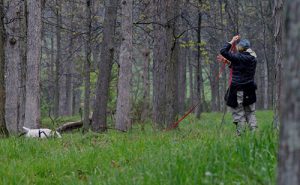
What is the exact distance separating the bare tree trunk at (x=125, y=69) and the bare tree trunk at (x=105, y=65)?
0.30 meters

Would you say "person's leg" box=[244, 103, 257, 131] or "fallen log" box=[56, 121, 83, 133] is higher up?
"person's leg" box=[244, 103, 257, 131]

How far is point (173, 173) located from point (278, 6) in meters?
4.02

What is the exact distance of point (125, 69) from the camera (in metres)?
13.4

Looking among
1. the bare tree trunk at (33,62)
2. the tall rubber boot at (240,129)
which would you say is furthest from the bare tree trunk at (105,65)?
the tall rubber boot at (240,129)

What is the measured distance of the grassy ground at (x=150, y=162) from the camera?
3760 mm

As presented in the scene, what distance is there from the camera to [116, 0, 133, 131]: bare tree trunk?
1314 cm

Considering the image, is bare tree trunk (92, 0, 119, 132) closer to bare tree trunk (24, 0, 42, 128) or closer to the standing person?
bare tree trunk (24, 0, 42, 128)

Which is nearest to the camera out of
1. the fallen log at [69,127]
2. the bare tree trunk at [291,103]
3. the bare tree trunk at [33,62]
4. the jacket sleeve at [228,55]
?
the bare tree trunk at [291,103]

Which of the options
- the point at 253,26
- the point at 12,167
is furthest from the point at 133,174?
the point at 253,26

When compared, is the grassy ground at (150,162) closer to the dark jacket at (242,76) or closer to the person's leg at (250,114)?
the dark jacket at (242,76)

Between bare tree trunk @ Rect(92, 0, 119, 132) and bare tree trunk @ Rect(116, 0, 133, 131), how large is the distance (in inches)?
11.8

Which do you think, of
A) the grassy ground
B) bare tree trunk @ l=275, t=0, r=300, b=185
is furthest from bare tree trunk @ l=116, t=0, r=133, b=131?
bare tree trunk @ l=275, t=0, r=300, b=185

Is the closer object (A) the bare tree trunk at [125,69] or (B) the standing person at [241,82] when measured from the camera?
(B) the standing person at [241,82]

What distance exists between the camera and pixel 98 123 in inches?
511
